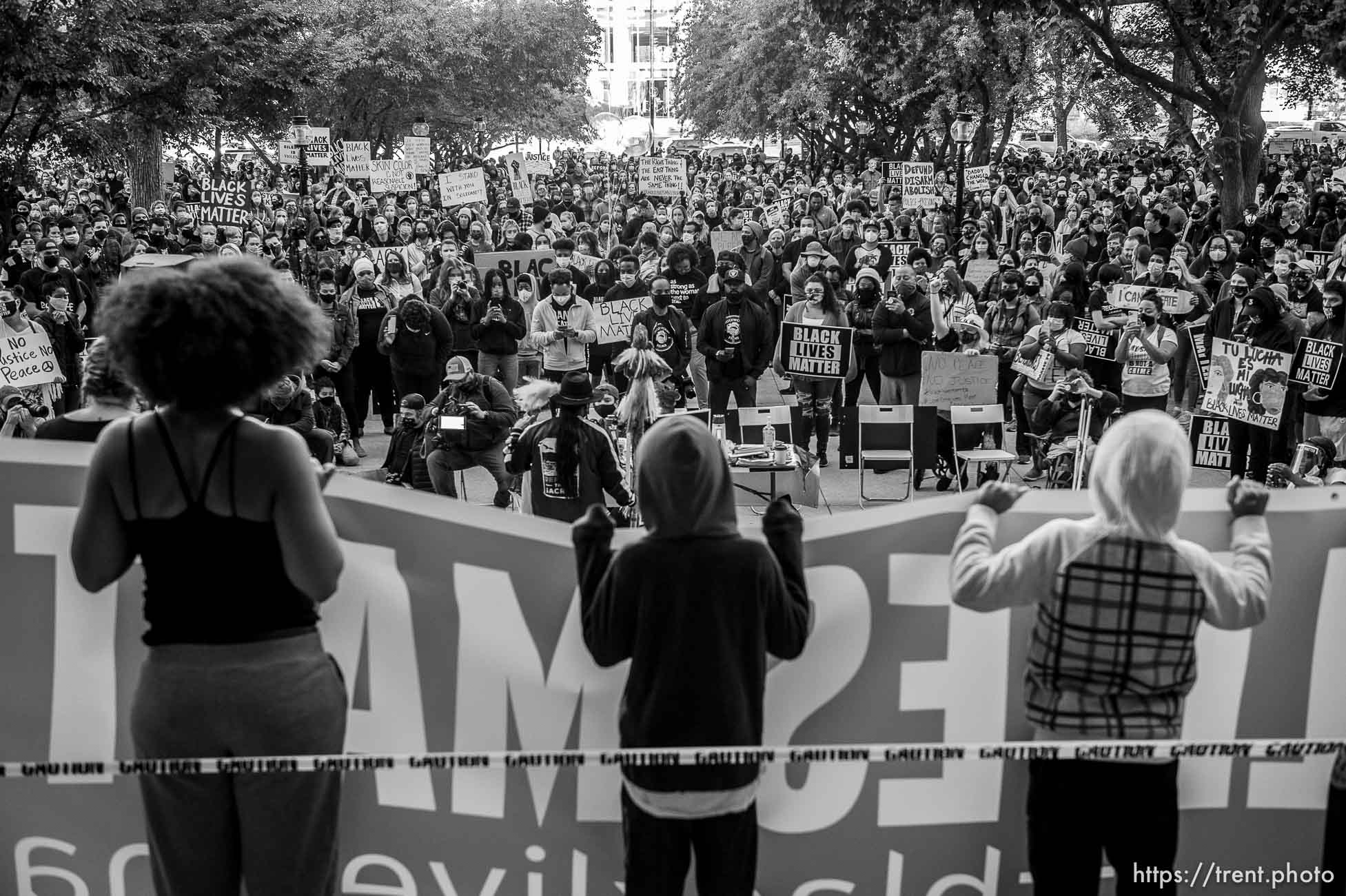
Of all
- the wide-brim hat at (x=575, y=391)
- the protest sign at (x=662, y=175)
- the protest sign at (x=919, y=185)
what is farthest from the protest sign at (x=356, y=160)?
the wide-brim hat at (x=575, y=391)

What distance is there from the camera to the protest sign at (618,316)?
46.8ft

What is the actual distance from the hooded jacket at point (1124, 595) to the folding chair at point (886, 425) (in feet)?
28.5

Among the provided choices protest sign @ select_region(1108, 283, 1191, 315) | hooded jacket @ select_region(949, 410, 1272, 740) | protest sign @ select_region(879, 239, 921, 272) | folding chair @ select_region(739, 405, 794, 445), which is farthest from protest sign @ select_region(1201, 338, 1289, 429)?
hooded jacket @ select_region(949, 410, 1272, 740)

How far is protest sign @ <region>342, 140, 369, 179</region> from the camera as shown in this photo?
99.0 feet

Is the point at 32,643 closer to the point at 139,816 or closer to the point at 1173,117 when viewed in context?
the point at 139,816

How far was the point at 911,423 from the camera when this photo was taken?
1229 cm

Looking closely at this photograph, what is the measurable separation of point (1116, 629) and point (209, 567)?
2006mm

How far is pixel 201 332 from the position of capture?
10.3 ft

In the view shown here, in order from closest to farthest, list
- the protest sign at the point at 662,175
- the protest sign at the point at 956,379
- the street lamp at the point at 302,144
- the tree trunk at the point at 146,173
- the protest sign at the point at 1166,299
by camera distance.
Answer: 1. the protest sign at the point at 956,379
2. the protest sign at the point at 1166,299
3. the protest sign at the point at 662,175
4. the tree trunk at the point at 146,173
5. the street lamp at the point at 302,144

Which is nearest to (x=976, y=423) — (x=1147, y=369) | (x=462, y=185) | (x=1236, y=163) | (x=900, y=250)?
(x=1147, y=369)

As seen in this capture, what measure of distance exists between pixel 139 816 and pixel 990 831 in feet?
7.88

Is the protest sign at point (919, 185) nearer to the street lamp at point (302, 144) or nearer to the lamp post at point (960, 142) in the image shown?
the lamp post at point (960, 142)

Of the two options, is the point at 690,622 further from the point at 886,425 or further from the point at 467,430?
the point at 886,425

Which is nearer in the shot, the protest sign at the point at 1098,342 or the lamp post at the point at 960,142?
the protest sign at the point at 1098,342
